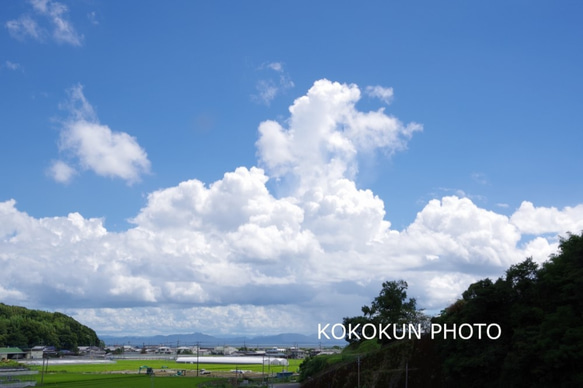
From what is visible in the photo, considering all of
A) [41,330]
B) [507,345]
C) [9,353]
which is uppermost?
[507,345]

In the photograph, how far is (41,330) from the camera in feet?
366

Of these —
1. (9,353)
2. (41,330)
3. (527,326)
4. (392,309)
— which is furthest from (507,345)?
(41,330)

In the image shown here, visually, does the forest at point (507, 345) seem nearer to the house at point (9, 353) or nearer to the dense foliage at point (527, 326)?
the dense foliage at point (527, 326)

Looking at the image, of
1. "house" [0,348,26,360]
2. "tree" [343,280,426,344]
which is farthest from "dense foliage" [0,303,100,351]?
"tree" [343,280,426,344]

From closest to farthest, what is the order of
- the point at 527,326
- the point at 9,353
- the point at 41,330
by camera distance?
the point at 527,326, the point at 9,353, the point at 41,330

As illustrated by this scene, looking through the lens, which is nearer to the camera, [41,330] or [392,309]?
[392,309]

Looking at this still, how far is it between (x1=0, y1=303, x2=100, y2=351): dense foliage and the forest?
90.5 metres

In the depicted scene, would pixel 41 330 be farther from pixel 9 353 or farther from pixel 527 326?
pixel 527 326

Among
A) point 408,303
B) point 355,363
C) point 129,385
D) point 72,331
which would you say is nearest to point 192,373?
point 129,385

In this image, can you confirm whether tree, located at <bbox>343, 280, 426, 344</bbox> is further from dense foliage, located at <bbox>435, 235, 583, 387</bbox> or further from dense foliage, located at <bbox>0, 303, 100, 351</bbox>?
dense foliage, located at <bbox>0, 303, 100, 351</bbox>

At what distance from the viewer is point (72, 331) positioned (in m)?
129

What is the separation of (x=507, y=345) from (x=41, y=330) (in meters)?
107

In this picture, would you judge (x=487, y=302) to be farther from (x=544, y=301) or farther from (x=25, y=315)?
(x=25, y=315)

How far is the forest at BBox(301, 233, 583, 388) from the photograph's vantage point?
68.4 feet
